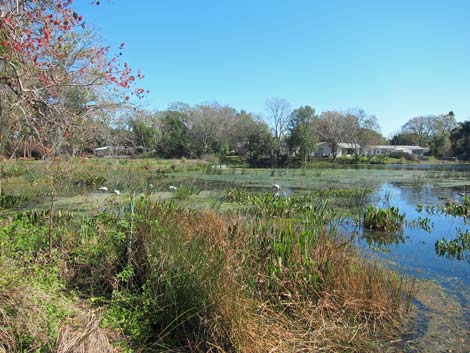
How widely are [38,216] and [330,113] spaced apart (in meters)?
61.4

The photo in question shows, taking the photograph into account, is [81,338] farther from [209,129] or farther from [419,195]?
[209,129]

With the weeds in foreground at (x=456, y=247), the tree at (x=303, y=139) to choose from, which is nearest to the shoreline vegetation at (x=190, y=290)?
the weeds in foreground at (x=456, y=247)

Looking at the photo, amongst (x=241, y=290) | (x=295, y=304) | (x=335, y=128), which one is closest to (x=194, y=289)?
(x=241, y=290)

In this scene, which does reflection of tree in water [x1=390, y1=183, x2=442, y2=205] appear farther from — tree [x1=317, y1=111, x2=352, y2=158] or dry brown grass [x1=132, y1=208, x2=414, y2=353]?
tree [x1=317, y1=111, x2=352, y2=158]

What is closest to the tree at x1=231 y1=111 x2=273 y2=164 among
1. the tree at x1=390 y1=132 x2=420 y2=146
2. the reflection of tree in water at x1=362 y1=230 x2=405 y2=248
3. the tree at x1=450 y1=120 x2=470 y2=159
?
the tree at x1=450 y1=120 x2=470 y2=159

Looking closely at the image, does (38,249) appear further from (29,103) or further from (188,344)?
(188,344)

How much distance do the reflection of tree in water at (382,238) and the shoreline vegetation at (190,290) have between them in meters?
2.91

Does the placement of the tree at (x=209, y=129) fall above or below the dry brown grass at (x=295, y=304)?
above

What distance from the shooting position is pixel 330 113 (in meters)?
63.4

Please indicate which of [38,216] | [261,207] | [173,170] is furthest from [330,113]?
[38,216]

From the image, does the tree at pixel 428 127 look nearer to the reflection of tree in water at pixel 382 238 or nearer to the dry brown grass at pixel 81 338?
the reflection of tree in water at pixel 382 238

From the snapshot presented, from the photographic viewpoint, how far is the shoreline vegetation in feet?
9.99

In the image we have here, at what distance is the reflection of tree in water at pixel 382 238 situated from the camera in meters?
8.39

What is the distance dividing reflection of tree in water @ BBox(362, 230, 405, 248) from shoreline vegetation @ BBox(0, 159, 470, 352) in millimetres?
2910
